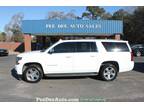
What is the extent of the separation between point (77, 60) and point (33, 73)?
190cm

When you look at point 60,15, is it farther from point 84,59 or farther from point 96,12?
point 84,59

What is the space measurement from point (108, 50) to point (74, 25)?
26.4 metres

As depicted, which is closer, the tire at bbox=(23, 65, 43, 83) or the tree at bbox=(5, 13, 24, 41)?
the tire at bbox=(23, 65, 43, 83)

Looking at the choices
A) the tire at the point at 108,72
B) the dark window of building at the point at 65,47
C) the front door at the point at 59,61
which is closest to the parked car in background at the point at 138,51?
the tire at the point at 108,72

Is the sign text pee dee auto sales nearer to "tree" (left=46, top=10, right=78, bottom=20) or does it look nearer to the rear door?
the rear door

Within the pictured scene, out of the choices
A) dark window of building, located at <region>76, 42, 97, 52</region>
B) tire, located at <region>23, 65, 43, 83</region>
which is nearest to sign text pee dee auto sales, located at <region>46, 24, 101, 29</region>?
dark window of building, located at <region>76, 42, 97, 52</region>

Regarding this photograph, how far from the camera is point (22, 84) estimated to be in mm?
12234

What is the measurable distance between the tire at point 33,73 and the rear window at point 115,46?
305 centimetres

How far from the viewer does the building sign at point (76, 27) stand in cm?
3938

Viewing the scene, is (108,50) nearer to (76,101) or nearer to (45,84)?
(45,84)

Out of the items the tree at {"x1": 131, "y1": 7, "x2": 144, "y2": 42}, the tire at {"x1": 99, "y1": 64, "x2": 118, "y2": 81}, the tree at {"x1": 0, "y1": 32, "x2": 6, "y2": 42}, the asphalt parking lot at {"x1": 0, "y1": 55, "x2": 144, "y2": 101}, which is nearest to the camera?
the asphalt parking lot at {"x1": 0, "y1": 55, "x2": 144, "y2": 101}

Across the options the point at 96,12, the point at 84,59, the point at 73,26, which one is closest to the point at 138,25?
the point at 73,26

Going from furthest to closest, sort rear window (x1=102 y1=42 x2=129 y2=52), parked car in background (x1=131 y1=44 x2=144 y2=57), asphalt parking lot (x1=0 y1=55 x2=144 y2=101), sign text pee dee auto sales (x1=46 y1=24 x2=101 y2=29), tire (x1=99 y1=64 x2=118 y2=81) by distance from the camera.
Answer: sign text pee dee auto sales (x1=46 y1=24 x2=101 y2=29)
parked car in background (x1=131 y1=44 x2=144 y2=57)
rear window (x1=102 y1=42 x2=129 y2=52)
tire (x1=99 y1=64 x2=118 y2=81)
asphalt parking lot (x1=0 y1=55 x2=144 y2=101)

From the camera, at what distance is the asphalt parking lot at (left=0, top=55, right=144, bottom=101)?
986 centimetres
